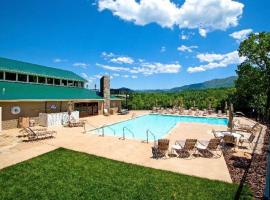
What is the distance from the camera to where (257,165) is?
11.0 metres

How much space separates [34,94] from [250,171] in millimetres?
21039

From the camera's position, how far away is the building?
66.6ft

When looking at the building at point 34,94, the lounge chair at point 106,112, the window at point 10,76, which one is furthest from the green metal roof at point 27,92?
the lounge chair at point 106,112

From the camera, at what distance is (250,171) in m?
10.1

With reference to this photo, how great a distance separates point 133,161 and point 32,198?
5.19 metres

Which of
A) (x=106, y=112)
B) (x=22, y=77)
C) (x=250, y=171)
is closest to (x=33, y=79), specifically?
(x=22, y=77)

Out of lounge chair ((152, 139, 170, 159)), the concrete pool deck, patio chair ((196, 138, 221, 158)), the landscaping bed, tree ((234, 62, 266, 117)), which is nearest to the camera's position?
the landscaping bed

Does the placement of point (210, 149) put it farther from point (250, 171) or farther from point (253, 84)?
point (253, 84)

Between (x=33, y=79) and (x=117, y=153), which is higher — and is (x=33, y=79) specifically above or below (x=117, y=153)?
above

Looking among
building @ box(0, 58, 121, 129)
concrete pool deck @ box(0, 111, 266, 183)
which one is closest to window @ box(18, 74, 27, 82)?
building @ box(0, 58, 121, 129)

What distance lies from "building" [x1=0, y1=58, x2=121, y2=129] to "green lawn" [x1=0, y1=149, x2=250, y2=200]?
11455mm

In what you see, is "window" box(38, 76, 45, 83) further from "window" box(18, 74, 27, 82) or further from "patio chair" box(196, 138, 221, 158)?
"patio chair" box(196, 138, 221, 158)

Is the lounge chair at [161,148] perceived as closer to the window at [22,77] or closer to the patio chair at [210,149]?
the patio chair at [210,149]

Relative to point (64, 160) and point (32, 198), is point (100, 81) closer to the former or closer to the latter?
point (64, 160)
